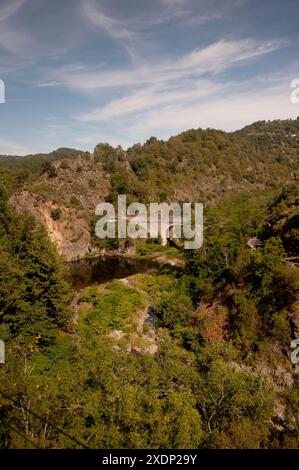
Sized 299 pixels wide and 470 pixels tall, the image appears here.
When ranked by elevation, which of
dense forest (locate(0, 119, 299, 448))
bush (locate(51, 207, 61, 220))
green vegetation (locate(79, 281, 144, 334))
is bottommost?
green vegetation (locate(79, 281, 144, 334))

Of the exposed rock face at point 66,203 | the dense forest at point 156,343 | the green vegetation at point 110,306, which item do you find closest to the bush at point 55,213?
the exposed rock face at point 66,203

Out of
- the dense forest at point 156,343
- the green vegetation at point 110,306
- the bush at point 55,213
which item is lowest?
the green vegetation at point 110,306

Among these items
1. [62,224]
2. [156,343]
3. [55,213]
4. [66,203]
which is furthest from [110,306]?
[66,203]

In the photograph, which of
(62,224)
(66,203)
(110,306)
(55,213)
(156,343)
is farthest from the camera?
(66,203)

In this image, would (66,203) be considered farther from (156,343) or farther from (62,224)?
(156,343)

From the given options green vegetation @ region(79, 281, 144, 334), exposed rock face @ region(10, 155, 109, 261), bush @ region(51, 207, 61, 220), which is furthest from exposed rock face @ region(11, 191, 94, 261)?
green vegetation @ region(79, 281, 144, 334)

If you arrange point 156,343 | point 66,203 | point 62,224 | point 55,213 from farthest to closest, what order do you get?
point 66,203 → point 62,224 → point 55,213 → point 156,343

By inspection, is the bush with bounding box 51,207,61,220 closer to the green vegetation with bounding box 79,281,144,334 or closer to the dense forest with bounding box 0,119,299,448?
the dense forest with bounding box 0,119,299,448

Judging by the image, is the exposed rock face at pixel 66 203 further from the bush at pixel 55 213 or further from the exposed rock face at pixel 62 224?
the bush at pixel 55 213

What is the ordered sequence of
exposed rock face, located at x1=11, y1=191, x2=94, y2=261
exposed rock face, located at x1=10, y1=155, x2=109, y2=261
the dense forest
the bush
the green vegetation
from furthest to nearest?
the bush
exposed rock face, located at x1=10, y1=155, x2=109, y2=261
exposed rock face, located at x1=11, y1=191, x2=94, y2=261
the green vegetation
the dense forest
